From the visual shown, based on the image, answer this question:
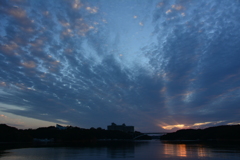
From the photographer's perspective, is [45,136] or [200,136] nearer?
[45,136]

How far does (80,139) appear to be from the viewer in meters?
139

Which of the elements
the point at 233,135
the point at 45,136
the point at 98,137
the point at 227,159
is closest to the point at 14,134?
the point at 45,136

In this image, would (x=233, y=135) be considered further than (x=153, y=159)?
Yes

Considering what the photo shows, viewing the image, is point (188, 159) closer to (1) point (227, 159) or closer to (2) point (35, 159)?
(1) point (227, 159)

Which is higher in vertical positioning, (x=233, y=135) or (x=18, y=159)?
(x=233, y=135)

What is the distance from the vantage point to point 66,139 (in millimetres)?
135125

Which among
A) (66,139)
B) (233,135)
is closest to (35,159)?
(66,139)

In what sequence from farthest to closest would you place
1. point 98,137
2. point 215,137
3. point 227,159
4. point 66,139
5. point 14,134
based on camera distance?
point 98,137
point 215,137
point 66,139
point 14,134
point 227,159

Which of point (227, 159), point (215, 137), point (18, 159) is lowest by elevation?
point (18, 159)

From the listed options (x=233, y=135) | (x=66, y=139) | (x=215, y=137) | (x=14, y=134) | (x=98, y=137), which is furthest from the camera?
(x=98, y=137)

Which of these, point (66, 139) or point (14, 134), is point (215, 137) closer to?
point (66, 139)

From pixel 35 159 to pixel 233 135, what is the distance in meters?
154

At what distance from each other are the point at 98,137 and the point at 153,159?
16449cm

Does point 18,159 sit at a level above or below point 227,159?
below
